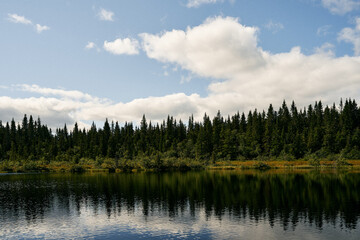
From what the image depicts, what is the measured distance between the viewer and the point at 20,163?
178125mm

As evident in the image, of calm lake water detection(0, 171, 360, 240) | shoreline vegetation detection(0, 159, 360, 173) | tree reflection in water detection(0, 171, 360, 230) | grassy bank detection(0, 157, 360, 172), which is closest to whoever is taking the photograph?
calm lake water detection(0, 171, 360, 240)

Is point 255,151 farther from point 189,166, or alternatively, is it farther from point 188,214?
point 188,214

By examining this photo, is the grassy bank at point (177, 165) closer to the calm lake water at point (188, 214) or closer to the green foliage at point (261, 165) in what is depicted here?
the green foliage at point (261, 165)

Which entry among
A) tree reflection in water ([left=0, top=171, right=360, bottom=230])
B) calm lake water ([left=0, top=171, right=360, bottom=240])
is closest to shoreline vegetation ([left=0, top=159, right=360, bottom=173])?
tree reflection in water ([left=0, top=171, right=360, bottom=230])

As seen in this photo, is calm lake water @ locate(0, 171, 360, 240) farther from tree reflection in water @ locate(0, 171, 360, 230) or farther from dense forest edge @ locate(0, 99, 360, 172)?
dense forest edge @ locate(0, 99, 360, 172)

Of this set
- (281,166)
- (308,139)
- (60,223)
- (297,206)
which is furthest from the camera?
(308,139)

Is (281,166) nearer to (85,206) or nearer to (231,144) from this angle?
(231,144)

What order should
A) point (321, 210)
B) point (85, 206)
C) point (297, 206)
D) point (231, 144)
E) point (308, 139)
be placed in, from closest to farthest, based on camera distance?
point (321, 210) < point (297, 206) < point (85, 206) < point (308, 139) < point (231, 144)

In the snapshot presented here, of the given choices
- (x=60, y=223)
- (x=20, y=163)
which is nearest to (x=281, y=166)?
(x=60, y=223)

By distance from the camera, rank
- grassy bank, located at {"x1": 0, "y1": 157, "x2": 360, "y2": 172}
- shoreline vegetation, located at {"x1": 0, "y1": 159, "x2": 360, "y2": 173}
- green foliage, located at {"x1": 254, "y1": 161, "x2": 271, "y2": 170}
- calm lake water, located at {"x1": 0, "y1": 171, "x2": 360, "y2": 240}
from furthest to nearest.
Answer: green foliage, located at {"x1": 254, "y1": 161, "x2": 271, "y2": 170}, grassy bank, located at {"x1": 0, "y1": 157, "x2": 360, "y2": 172}, shoreline vegetation, located at {"x1": 0, "y1": 159, "x2": 360, "y2": 173}, calm lake water, located at {"x1": 0, "y1": 171, "x2": 360, "y2": 240}

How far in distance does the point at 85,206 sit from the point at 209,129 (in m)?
148

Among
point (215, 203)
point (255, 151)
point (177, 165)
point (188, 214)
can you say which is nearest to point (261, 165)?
point (255, 151)

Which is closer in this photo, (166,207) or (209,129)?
(166,207)

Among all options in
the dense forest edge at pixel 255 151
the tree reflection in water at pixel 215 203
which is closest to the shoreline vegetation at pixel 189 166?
the dense forest edge at pixel 255 151
